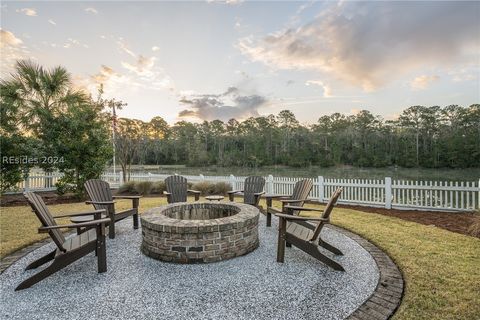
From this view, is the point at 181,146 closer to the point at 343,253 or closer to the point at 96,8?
the point at 96,8

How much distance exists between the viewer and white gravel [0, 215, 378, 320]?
237 centimetres

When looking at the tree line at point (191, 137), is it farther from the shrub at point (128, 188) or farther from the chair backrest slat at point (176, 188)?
the chair backrest slat at point (176, 188)

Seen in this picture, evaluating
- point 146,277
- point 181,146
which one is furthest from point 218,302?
point 181,146

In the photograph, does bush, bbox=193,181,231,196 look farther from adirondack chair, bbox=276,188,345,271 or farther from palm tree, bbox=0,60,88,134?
adirondack chair, bbox=276,188,345,271

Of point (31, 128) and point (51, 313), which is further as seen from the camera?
point (31, 128)

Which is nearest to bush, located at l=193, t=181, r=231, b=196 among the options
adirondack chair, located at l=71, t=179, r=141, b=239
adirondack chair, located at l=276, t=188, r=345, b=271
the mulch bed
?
the mulch bed

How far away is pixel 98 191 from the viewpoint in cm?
516

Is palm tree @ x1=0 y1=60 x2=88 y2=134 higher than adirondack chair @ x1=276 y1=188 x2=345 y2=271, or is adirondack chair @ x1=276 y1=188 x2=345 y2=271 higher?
palm tree @ x1=0 y1=60 x2=88 y2=134

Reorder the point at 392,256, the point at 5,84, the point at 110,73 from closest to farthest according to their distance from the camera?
the point at 392,256 → the point at 5,84 → the point at 110,73

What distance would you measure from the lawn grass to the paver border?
→ 3.2 inches

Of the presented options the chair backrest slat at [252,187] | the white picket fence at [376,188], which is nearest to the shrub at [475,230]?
the white picket fence at [376,188]

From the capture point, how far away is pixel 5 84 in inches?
392

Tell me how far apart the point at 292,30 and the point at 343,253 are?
8268mm

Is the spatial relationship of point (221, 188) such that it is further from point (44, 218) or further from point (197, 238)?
point (44, 218)
